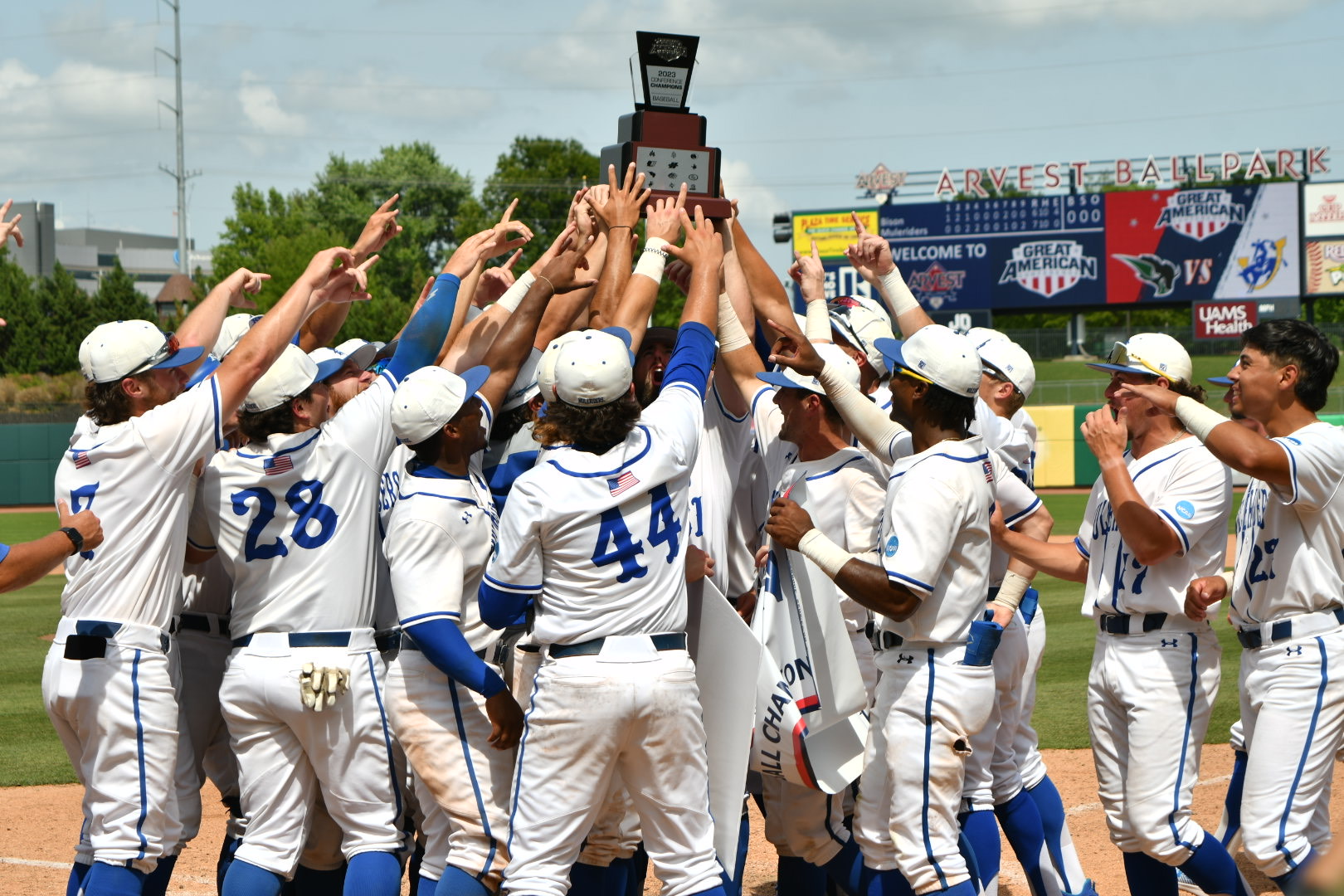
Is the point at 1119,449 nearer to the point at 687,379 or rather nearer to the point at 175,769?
the point at 687,379

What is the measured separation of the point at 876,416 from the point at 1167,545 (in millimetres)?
1097

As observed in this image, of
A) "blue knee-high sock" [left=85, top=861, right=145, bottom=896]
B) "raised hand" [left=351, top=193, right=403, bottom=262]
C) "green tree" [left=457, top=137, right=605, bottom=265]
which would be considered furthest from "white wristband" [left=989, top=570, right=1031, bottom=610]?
"green tree" [left=457, top=137, right=605, bottom=265]

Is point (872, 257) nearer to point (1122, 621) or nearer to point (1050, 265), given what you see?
point (1122, 621)

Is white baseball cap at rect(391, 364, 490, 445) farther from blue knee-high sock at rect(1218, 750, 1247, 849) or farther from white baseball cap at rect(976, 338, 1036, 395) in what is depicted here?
blue knee-high sock at rect(1218, 750, 1247, 849)

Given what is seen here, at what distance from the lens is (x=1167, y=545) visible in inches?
181

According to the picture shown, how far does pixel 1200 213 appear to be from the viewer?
A: 45.3 meters

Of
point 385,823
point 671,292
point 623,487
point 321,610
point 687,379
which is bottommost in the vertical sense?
point 385,823

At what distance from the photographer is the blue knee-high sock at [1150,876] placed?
4680 mm

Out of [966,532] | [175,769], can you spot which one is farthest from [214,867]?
[966,532]

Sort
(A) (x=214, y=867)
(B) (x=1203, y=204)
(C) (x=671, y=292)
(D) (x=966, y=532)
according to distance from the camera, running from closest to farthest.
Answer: (D) (x=966, y=532) → (A) (x=214, y=867) → (B) (x=1203, y=204) → (C) (x=671, y=292)

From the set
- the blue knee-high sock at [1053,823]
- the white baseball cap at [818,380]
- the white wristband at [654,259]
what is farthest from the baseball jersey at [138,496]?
the blue knee-high sock at [1053,823]

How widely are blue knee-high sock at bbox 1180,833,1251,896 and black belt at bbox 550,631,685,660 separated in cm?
200

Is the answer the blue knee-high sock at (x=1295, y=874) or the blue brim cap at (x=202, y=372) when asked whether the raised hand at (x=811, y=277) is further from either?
the blue knee-high sock at (x=1295, y=874)

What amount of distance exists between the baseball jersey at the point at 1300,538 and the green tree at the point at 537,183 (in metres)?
60.2
